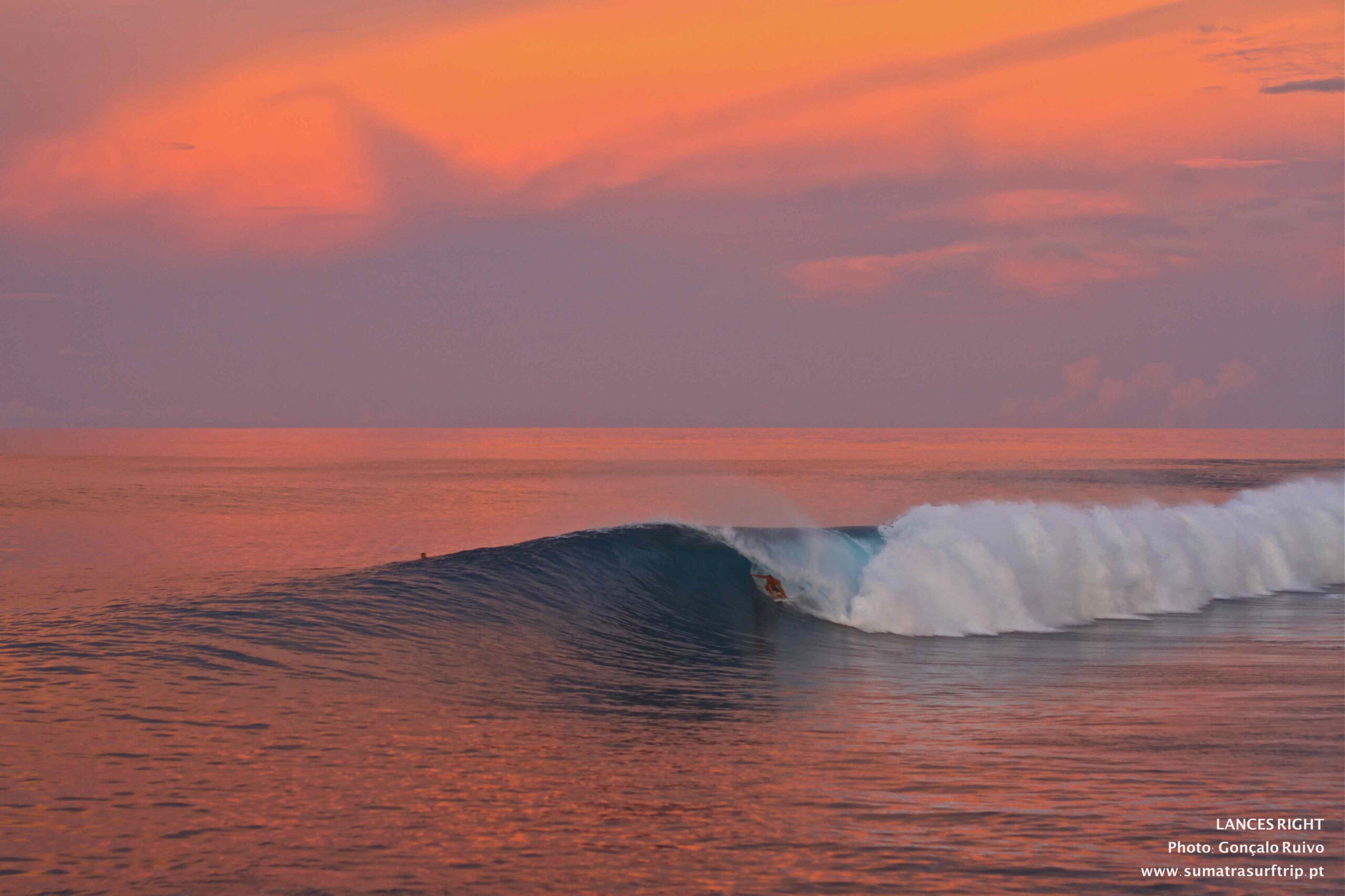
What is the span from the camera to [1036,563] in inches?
849

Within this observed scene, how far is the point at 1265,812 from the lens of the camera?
743 cm

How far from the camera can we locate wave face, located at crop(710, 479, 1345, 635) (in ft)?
62.8

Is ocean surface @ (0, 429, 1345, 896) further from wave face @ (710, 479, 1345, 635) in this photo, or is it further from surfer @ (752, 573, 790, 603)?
surfer @ (752, 573, 790, 603)

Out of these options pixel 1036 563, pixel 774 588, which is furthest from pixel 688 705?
pixel 1036 563

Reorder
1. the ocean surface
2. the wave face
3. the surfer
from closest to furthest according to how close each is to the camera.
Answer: the ocean surface
the wave face
the surfer

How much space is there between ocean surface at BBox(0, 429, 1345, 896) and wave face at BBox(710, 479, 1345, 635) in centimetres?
9

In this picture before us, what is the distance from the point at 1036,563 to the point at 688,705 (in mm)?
12451

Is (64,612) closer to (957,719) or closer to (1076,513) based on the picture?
(957,719)

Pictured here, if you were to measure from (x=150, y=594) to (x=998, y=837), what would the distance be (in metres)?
14.8

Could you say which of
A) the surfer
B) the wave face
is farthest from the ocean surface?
the surfer

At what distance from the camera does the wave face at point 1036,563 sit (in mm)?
19156

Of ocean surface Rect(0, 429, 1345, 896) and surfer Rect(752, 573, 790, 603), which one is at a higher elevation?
surfer Rect(752, 573, 790, 603)

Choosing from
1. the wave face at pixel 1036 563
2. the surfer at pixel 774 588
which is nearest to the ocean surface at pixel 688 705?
the wave face at pixel 1036 563

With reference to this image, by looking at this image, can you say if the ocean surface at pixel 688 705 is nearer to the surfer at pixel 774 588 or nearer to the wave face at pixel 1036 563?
the wave face at pixel 1036 563
